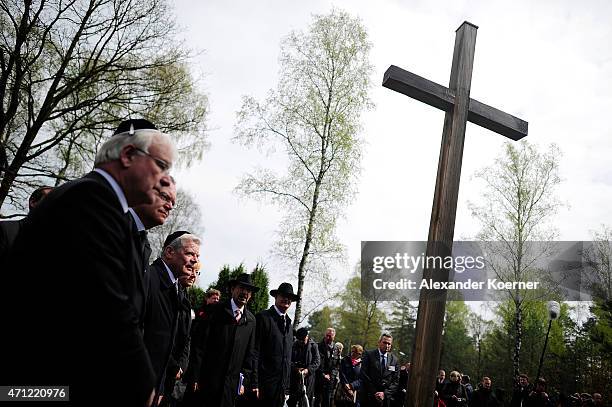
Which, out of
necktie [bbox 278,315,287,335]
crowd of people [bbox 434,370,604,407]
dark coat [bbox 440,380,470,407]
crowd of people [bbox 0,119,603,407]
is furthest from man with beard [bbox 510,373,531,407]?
crowd of people [bbox 0,119,603,407]

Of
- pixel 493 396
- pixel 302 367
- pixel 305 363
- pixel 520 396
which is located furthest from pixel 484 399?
pixel 302 367

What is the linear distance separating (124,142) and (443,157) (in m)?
2.93

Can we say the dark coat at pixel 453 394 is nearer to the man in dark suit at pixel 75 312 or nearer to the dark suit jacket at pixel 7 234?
the dark suit jacket at pixel 7 234

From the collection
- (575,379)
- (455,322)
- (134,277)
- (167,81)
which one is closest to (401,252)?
(575,379)

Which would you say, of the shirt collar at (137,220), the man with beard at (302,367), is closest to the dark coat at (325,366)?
the man with beard at (302,367)

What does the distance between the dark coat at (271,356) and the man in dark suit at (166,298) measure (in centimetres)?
232

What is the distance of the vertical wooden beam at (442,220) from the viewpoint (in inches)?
134

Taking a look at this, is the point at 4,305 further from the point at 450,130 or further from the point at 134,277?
the point at 450,130

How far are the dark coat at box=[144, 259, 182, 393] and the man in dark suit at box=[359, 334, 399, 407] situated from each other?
19.6ft

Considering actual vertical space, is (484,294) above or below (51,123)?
below

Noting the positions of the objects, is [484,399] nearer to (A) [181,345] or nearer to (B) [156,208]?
(A) [181,345]

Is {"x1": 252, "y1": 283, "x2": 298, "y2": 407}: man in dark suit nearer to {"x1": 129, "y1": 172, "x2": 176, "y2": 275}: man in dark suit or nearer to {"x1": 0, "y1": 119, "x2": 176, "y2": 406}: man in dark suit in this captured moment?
{"x1": 129, "y1": 172, "x2": 176, "y2": 275}: man in dark suit

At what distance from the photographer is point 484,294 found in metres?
24.0

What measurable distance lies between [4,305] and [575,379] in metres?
32.8
